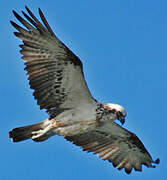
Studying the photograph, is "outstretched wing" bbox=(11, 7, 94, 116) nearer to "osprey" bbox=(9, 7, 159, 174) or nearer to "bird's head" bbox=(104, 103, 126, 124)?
"osprey" bbox=(9, 7, 159, 174)

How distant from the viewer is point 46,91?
12.6 meters

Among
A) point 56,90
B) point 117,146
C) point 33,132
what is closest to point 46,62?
point 56,90

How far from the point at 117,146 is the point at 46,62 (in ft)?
A: 10.7

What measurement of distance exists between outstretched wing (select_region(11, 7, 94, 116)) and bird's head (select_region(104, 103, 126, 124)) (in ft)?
2.19

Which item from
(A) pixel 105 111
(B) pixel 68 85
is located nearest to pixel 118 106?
(A) pixel 105 111

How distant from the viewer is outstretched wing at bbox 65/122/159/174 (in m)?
13.9

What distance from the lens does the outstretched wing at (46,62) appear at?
1238cm

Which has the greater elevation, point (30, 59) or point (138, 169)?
point (30, 59)

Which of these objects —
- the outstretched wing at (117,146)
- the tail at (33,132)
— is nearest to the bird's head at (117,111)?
the outstretched wing at (117,146)

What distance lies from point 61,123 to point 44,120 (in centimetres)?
46

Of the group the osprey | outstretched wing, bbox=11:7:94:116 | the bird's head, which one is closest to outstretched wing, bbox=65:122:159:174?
the osprey

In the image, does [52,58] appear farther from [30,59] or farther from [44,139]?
[44,139]

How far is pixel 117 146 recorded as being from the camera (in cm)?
1423

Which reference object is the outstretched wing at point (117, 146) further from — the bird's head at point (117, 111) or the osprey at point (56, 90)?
the bird's head at point (117, 111)
